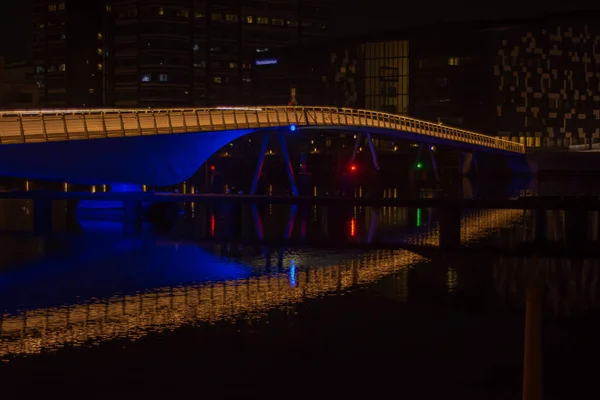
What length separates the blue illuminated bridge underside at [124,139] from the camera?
137 ft

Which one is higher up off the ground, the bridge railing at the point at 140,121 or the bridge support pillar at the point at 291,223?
the bridge railing at the point at 140,121

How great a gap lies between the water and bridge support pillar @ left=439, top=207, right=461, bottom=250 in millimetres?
1031

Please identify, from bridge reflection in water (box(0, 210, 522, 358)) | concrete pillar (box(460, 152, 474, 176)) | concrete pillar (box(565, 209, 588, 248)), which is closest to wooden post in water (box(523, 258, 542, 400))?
bridge reflection in water (box(0, 210, 522, 358))

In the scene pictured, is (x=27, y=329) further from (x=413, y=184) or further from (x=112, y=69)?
(x=112, y=69)

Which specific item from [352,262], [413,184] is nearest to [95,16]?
[413,184]

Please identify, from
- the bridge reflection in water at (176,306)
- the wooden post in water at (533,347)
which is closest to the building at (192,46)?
the bridge reflection in water at (176,306)

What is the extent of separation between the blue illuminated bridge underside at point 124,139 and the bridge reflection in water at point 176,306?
14904 millimetres

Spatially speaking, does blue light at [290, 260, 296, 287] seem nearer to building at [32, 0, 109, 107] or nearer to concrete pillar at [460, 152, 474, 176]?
concrete pillar at [460, 152, 474, 176]

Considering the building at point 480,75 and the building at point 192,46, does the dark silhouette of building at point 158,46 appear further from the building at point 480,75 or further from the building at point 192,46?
the building at point 480,75

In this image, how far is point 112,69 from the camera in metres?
157

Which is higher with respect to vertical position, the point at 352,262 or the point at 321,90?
the point at 321,90

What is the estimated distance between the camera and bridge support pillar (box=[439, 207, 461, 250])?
40.1m

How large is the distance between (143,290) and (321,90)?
120175mm

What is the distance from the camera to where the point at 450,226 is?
40.4 metres
